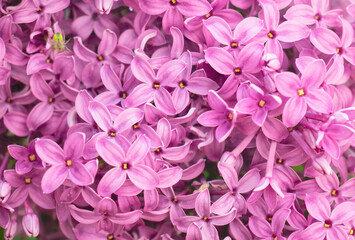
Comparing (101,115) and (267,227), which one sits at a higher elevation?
(101,115)

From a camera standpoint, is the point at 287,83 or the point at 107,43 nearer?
the point at 287,83

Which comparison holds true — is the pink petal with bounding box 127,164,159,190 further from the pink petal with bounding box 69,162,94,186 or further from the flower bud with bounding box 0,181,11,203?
the flower bud with bounding box 0,181,11,203

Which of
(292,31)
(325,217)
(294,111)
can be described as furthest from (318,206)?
(292,31)

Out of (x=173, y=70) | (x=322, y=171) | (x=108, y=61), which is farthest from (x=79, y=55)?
(x=322, y=171)

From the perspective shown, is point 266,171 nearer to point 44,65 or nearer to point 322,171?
point 322,171

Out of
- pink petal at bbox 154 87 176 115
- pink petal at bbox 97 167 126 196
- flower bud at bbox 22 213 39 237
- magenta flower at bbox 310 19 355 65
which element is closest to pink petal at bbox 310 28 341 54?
magenta flower at bbox 310 19 355 65

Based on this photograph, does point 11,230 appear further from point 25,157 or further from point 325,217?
point 325,217
